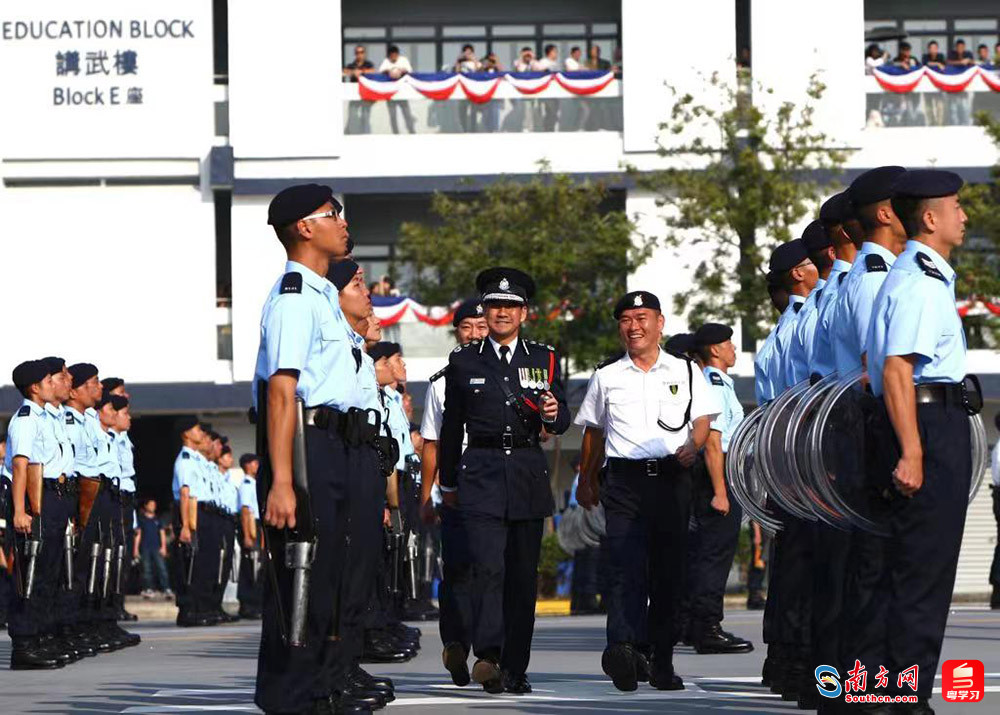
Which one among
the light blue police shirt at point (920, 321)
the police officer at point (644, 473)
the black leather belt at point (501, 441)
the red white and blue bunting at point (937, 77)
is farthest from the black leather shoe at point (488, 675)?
the red white and blue bunting at point (937, 77)

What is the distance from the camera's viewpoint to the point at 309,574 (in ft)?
29.0

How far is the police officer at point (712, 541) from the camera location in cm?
1577

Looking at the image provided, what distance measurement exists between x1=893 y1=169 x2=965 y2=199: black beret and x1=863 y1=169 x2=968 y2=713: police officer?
289mm

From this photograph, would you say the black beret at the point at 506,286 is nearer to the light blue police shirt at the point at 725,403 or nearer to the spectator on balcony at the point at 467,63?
the light blue police shirt at the point at 725,403

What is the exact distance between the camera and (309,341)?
8.96m

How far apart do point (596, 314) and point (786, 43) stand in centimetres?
801

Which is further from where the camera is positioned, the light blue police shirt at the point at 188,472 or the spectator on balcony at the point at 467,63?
the spectator on balcony at the point at 467,63

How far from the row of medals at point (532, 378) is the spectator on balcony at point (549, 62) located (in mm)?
28944

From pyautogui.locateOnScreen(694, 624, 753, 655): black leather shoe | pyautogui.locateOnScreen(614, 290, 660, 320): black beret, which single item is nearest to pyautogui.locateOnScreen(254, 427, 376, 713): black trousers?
pyautogui.locateOnScreen(614, 290, 660, 320): black beret

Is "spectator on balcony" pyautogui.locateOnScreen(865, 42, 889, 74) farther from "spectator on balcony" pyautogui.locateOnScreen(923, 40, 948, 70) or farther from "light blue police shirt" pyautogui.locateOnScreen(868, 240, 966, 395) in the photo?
"light blue police shirt" pyautogui.locateOnScreen(868, 240, 966, 395)

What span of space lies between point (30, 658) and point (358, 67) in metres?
27.1

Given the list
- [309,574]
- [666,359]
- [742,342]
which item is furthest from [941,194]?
[742,342]

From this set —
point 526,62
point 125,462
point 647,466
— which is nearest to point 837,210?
point 647,466

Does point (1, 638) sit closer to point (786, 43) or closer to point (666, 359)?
point (666, 359)
